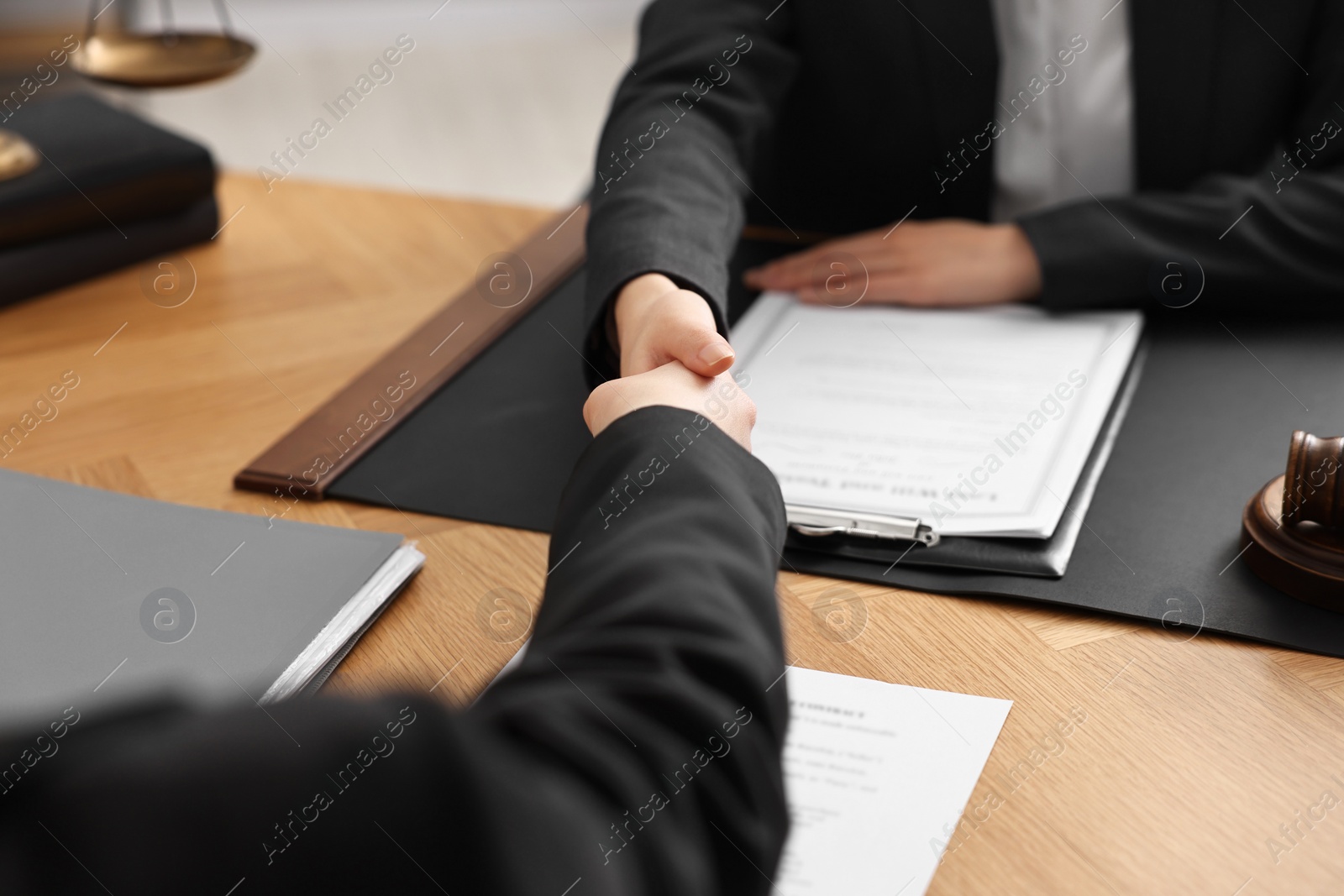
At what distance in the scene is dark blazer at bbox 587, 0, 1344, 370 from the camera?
981mm

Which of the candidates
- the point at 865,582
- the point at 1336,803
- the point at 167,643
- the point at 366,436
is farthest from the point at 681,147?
the point at 1336,803

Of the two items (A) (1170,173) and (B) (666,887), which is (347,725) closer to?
(B) (666,887)

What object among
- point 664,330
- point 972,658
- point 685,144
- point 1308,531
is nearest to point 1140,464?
point 1308,531

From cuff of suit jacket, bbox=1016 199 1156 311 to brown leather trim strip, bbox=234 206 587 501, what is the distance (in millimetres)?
462

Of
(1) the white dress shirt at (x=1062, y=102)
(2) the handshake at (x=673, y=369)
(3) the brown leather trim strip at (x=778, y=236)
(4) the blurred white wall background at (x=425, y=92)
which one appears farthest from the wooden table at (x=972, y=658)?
(4) the blurred white wall background at (x=425, y=92)

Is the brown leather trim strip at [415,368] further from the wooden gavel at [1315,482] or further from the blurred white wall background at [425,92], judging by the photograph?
the blurred white wall background at [425,92]

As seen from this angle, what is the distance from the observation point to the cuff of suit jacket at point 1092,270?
3.25 ft

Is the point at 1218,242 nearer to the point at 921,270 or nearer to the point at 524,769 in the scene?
the point at 921,270

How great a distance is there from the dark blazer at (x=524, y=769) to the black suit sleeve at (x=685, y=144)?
406 mm

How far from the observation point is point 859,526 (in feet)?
2.40

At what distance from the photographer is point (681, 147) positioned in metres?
1.04

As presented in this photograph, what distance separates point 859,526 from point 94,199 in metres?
0.88

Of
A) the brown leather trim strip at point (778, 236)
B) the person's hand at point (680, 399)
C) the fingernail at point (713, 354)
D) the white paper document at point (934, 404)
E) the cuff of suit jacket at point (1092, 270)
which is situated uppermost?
the fingernail at point (713, 354)

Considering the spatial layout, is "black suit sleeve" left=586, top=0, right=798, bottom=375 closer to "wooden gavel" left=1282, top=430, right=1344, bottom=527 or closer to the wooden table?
the wooden table
